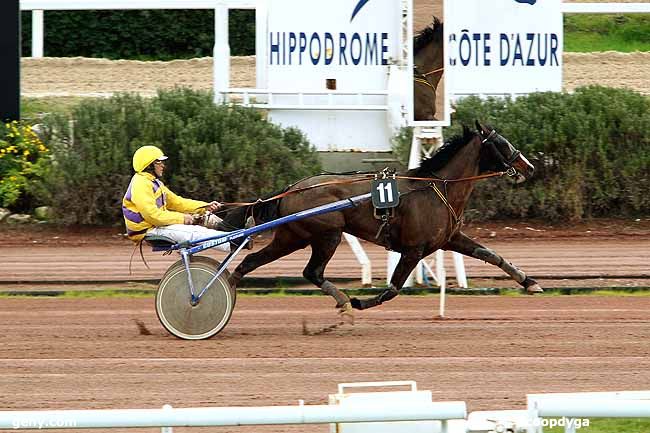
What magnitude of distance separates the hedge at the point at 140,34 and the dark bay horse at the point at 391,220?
15198 millimetres

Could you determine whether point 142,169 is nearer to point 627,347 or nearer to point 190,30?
point 627,347

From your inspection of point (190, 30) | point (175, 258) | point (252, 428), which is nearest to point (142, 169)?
point (252, 428)

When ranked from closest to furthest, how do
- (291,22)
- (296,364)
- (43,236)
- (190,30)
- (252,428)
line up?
1. (252,428)
2. (296,364)
3. (43,236)
4. (291,22)
5. (190,30)

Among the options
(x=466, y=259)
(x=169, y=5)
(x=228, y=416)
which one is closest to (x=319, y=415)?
(x=228, y=416)

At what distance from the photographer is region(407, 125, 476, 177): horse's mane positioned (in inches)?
384

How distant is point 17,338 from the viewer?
950 centimetres

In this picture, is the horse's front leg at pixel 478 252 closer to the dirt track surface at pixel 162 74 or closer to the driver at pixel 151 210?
the driver at pixel 151 210

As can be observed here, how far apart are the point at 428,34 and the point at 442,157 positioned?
292 cm

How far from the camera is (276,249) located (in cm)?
963

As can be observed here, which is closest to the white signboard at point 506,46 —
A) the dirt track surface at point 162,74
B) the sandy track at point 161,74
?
the dirt track surface at point 162,74

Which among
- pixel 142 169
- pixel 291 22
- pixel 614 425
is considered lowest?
pixel 614 425

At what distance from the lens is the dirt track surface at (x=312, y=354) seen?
761cm

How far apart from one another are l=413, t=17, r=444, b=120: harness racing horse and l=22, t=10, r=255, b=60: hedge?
12.1m

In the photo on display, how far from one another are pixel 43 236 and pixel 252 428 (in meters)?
9.57
